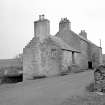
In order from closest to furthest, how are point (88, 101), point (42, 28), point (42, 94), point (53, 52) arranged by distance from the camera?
point (88, 101) → point (42, 94) → point (53, 52) → point (42, 28)

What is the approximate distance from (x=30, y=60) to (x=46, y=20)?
6.98 metres

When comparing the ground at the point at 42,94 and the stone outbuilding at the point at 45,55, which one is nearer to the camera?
the ground at the point at 42,94

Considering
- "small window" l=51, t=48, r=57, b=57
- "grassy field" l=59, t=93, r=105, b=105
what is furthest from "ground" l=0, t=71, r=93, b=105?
"small window" l=51, t=48, r=57, b=57

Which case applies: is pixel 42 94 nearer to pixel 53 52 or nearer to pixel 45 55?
pixel 53 52

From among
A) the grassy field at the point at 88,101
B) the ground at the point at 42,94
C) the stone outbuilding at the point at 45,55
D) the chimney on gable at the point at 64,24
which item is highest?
the chimney on gable at the point at 64,24

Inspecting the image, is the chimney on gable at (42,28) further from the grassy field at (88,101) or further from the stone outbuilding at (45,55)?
the grassy field at (88,101)

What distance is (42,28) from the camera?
28203 mm

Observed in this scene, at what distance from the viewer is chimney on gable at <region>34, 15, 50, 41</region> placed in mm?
28156

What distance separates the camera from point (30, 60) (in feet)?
93.4

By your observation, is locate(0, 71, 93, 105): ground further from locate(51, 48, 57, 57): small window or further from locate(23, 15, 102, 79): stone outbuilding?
locate(51, 48, 57, 57): small window

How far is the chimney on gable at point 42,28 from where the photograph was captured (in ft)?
92.4

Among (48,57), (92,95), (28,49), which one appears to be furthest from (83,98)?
(28,49)

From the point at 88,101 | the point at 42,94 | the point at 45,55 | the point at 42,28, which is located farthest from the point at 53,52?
the point at 88,101

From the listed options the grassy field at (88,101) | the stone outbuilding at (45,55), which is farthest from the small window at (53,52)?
the grassy field at (88,101)
